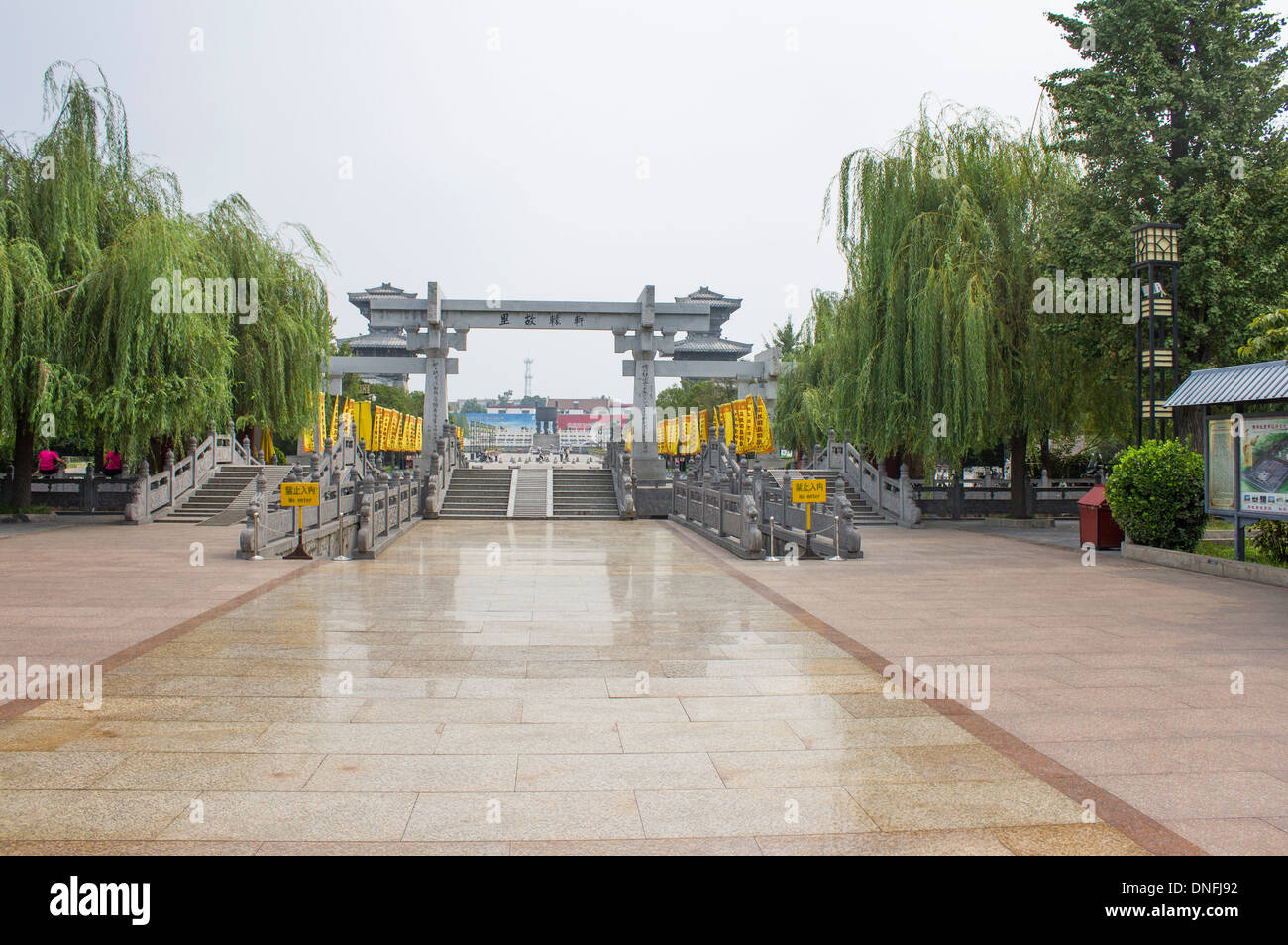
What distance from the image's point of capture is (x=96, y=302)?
1722cm

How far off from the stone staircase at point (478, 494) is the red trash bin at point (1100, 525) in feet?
44.1

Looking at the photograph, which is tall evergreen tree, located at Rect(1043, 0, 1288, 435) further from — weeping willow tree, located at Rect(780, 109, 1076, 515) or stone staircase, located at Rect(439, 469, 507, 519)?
stone staircase, located at Rect(439, 469, 507, 519)

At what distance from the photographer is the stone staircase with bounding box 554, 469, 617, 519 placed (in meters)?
23.9

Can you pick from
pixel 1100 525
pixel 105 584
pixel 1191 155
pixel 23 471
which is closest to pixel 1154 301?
pixel 1100 525

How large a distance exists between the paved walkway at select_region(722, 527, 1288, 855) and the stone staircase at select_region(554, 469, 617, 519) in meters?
11.2

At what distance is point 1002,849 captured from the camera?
347cm

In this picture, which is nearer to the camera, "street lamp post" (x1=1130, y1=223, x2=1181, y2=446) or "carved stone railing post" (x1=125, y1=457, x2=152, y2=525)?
"street lamp post" (x1=1130, y1=223, x2=1181, y2=446)

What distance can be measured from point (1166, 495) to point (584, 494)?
→ 1556 centimetres

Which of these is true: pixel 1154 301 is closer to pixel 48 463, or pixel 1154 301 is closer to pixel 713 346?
pixel 48 463

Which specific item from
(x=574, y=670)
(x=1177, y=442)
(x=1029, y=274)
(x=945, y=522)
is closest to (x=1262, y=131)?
(x=1029, y=274)

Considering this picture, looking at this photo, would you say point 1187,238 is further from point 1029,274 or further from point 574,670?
point 574,670

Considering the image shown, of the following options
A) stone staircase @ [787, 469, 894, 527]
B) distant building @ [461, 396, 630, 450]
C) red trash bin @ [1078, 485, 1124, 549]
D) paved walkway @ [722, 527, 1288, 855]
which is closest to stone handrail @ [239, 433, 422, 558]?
paved walkway @ [722, 527, 1288, 855]

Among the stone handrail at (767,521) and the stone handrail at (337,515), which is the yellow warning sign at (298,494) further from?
the stone handrail at (767,521)

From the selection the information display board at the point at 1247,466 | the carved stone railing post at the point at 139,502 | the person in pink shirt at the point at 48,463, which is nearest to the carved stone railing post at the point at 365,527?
the carved stone railing post at the point at 139,502
